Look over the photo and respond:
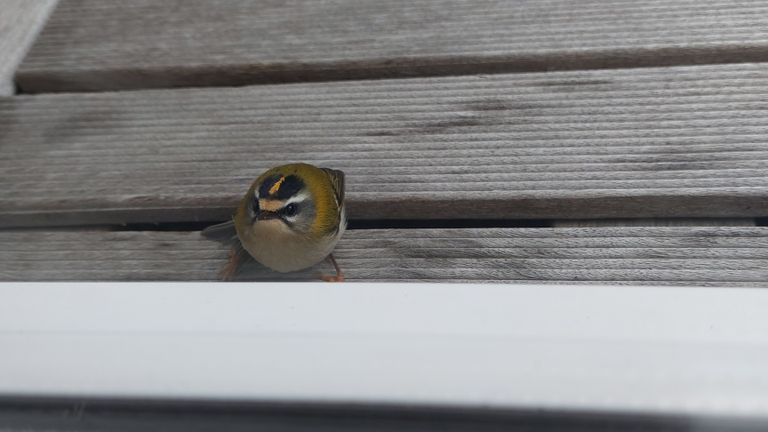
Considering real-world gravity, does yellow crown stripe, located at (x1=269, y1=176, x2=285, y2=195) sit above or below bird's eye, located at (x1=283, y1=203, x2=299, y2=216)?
below

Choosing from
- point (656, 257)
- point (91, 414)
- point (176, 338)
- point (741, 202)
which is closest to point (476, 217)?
point (656, 257)

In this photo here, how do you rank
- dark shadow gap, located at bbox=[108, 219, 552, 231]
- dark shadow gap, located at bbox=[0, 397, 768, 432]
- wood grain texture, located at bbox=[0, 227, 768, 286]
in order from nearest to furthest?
dark shadow gap, located at bbox=[0, 397, 768, 432], wood grain texture, located at bbox=[0, 227, 768, 286], dark shadow gap, located at bbox=[108, 219, 552, 231]

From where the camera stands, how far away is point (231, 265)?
1740 millimetres

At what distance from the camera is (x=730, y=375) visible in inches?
30.0

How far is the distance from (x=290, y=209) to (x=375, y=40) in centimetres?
59

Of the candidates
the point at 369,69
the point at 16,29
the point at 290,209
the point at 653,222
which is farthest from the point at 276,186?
the point at 16,29

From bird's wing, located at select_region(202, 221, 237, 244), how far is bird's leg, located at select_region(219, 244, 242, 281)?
0.08ft

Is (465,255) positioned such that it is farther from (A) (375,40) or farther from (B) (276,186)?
(A) (375,40)

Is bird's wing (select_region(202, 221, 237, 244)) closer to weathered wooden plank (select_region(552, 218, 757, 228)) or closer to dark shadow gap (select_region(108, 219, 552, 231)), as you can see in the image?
dark shadow gap (select_region(108, 219, 552, 231))

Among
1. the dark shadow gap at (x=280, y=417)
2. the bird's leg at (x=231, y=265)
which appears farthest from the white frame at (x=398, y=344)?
the bird's leg at (x=231, y=265)

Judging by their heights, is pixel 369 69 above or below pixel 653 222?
below

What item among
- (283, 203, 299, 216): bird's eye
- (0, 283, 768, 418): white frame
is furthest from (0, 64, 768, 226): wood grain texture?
(0, 283, 768, 418): white frame

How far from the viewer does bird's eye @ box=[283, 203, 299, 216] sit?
7.17 ft

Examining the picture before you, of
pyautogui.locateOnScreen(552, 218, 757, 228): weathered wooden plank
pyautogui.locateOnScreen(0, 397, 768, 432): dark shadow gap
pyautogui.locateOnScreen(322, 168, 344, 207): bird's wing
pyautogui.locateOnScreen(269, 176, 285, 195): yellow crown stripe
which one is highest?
pyautogui.locateOnScreen(552, 218, 757, 228): weathered wooden plank
